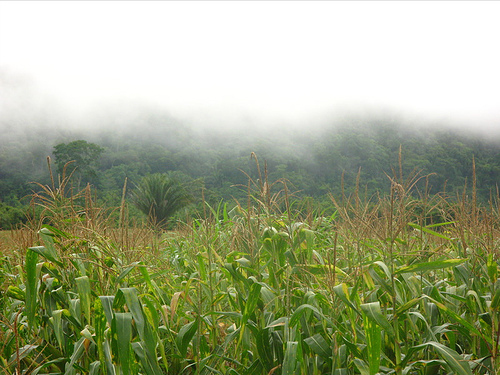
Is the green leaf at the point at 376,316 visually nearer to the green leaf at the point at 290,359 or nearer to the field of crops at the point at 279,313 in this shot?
the field of crops at the point at 279,313

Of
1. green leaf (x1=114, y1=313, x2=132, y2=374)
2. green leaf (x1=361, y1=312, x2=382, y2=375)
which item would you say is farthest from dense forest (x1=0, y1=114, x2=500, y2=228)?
green leaf (x1=361, y1=312, x2=382, y2=375)

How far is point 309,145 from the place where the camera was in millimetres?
93500

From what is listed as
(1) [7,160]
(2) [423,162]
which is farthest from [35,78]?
(2) [423,162]

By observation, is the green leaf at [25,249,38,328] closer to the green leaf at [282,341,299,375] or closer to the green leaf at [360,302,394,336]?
the green leaf at [282,341,299,375]

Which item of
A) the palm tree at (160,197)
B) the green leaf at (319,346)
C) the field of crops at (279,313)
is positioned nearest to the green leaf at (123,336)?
the field of crops at (279,313)

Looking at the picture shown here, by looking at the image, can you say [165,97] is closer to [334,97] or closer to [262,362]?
[334,97]

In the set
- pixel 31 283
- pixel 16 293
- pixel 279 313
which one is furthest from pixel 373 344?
pixel 16 293

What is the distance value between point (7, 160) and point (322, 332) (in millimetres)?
91540

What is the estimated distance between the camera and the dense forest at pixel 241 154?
54.0 metres

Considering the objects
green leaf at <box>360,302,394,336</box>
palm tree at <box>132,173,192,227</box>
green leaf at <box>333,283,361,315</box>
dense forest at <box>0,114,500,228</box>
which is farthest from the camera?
dense forest at <box>0,114,500,228</box>

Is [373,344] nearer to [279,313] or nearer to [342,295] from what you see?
[342,295]

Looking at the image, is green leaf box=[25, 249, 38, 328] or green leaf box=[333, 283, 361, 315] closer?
green leaf box=[333, 283, 361, 315]

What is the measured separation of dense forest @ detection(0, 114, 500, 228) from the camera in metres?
54.0

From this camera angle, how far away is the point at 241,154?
86.9 meters
